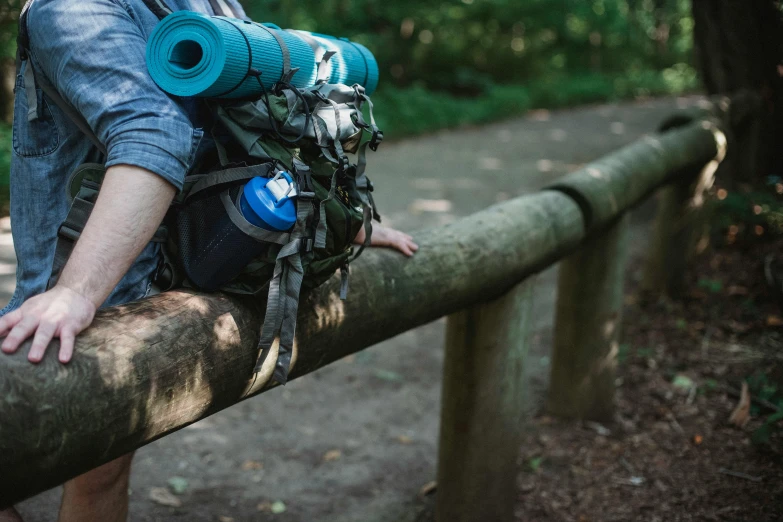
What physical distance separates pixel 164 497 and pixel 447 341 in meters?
1.46

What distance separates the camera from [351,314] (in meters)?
2.00

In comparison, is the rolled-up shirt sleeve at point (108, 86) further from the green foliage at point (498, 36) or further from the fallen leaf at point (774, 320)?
the green foliage at point (498, 36)

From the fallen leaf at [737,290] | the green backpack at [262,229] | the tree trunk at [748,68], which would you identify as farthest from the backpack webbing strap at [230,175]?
the tree trunk at [748,68]

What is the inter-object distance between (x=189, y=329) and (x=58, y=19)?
72cm

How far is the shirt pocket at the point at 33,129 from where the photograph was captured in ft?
5.60

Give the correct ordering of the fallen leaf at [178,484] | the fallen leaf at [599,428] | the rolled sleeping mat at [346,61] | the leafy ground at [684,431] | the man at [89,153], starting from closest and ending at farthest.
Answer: the man at [89,153] < the rolled sleeping mat at [346,61] < the leafy ground at [684,431] < the fallen leaf at [178,484] < the fallen leaf at [599,428]

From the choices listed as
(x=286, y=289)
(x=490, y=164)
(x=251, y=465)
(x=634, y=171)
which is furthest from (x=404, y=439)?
(x=490, y=164)

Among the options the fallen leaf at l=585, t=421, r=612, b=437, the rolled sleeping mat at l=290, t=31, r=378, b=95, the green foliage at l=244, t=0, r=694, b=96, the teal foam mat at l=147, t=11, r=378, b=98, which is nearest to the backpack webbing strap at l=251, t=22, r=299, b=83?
the teal foam mat at l=147, t=11, r=378, b=98

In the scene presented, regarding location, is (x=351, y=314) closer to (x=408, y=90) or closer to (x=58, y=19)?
(x=58, y=19)

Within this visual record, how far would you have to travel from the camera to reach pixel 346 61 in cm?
203

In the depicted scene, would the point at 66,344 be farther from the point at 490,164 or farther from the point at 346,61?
the point at 490,164

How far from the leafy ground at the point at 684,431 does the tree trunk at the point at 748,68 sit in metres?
1.16

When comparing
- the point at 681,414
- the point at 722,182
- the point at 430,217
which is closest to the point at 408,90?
the point at 430,217

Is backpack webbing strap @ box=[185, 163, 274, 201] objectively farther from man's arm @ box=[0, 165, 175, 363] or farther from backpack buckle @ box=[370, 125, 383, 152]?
backpack buckle @ box=[370, 125, 383, 152]
